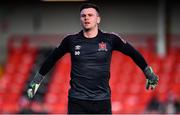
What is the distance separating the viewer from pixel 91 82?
6.28m

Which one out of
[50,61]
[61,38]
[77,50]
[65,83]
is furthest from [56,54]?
[61,38]

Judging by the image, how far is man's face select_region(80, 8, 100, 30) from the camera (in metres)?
6.29

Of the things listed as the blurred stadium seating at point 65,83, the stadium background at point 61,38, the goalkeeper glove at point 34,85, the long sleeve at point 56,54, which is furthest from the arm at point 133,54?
the stadium background at point 61,38

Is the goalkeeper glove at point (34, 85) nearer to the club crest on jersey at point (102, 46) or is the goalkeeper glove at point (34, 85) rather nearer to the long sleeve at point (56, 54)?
the long sleeve at point (56, 54)

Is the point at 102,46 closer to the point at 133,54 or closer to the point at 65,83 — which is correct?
the point at 133,54

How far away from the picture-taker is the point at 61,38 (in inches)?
690

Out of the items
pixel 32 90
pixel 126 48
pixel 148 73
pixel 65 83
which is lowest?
pixel 65 83

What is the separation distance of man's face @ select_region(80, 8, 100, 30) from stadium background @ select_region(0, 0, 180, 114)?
9.16 m

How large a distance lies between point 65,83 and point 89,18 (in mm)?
10030

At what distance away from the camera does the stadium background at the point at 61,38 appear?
16047mm

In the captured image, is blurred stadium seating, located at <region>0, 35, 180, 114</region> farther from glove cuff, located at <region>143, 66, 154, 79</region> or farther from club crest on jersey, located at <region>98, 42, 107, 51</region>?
club crest on jersey, located at <region>98, 42, 107, 51</region>

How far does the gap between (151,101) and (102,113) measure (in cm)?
893

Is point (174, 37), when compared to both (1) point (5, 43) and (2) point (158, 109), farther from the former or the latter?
(1) point (5, 43)

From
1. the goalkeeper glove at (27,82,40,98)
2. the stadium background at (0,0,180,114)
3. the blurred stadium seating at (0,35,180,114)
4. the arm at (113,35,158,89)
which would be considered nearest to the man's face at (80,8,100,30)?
A: the arm at (113,35,158,89)
